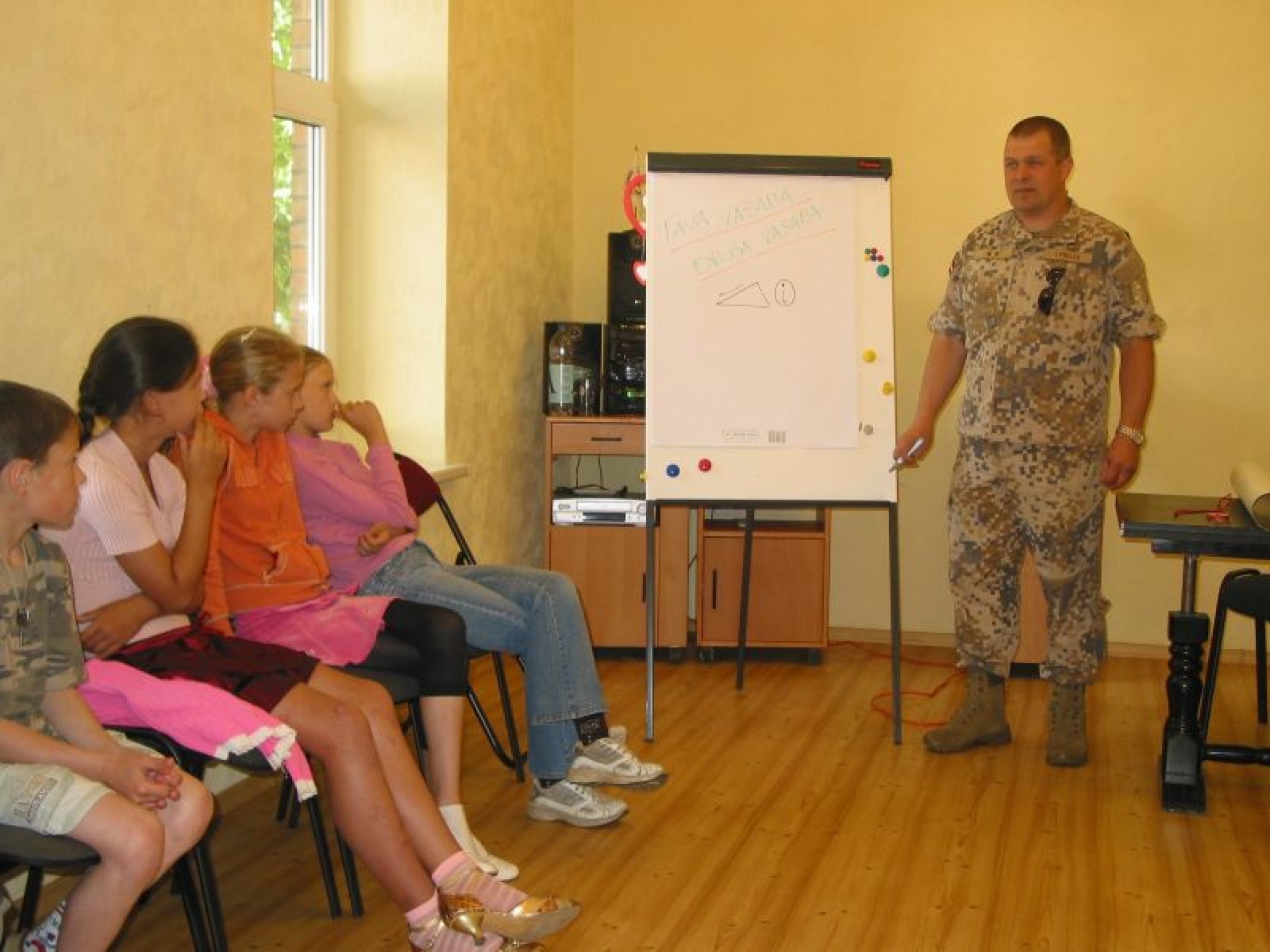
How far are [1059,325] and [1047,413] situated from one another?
0.74 ft

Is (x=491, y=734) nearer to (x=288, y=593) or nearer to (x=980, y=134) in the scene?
(x=288, y=593)

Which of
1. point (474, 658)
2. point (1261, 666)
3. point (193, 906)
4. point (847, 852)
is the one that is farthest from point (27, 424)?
point (1261, 666)

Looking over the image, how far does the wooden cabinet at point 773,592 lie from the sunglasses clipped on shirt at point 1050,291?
4.48 ft

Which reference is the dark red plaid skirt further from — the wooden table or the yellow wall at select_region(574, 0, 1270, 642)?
the yellow wall at select_region(574, 0, 1270, 642)

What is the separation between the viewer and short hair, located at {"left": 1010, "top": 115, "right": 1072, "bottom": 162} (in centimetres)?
365

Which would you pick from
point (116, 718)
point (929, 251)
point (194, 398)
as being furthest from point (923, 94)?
point (116, 718)

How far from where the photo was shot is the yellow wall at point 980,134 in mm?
4848

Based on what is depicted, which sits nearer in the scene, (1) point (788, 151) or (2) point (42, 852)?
(2) point (42, 852)

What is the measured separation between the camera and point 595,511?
4.82 meters

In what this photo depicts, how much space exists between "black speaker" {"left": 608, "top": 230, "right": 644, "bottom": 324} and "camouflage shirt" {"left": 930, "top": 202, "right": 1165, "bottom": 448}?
1.60 m

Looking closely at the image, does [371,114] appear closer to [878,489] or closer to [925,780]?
[878,489]

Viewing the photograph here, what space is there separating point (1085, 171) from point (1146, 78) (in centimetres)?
36

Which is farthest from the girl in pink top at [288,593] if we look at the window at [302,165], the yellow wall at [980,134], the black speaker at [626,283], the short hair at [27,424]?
the yellow wall at [980,134]

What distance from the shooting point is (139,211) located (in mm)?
2867
